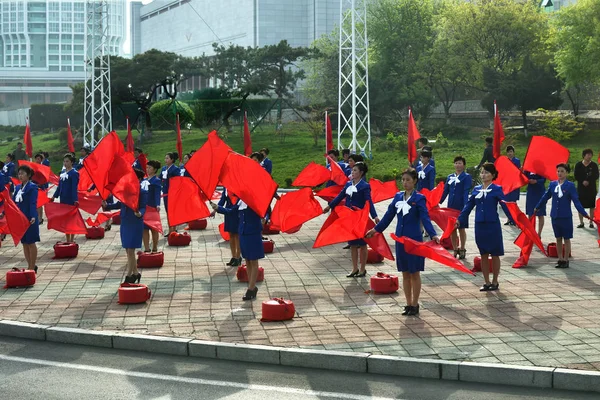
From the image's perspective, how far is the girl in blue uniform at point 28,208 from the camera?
43.2 ft

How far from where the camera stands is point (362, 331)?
940 centimetres

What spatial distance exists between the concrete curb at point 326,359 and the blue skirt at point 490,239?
382cm

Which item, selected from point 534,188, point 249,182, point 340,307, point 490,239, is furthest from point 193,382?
point 534,188

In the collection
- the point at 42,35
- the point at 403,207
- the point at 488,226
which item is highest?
the point at 42,35

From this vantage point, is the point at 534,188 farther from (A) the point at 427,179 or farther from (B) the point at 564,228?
(B) the point at 564,228

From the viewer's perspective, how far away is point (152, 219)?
14.1 meters

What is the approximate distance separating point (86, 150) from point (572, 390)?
1589cm

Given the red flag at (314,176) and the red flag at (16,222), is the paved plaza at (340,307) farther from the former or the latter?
the red flag at (314,176)

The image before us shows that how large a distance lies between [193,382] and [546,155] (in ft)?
31.3

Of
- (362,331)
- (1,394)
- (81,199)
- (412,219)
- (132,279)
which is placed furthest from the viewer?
(81,199)

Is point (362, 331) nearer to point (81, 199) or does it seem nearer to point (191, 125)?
point (81, 199)

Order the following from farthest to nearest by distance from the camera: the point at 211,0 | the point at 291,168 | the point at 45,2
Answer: the point at 45,2 < the point at 211,0 < the point at 291,168

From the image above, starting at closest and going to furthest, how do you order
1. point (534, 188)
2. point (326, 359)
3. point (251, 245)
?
point (326, 359), point (251, 245), point (534, 188)

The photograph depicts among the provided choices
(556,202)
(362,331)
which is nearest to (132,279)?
(362,331)
